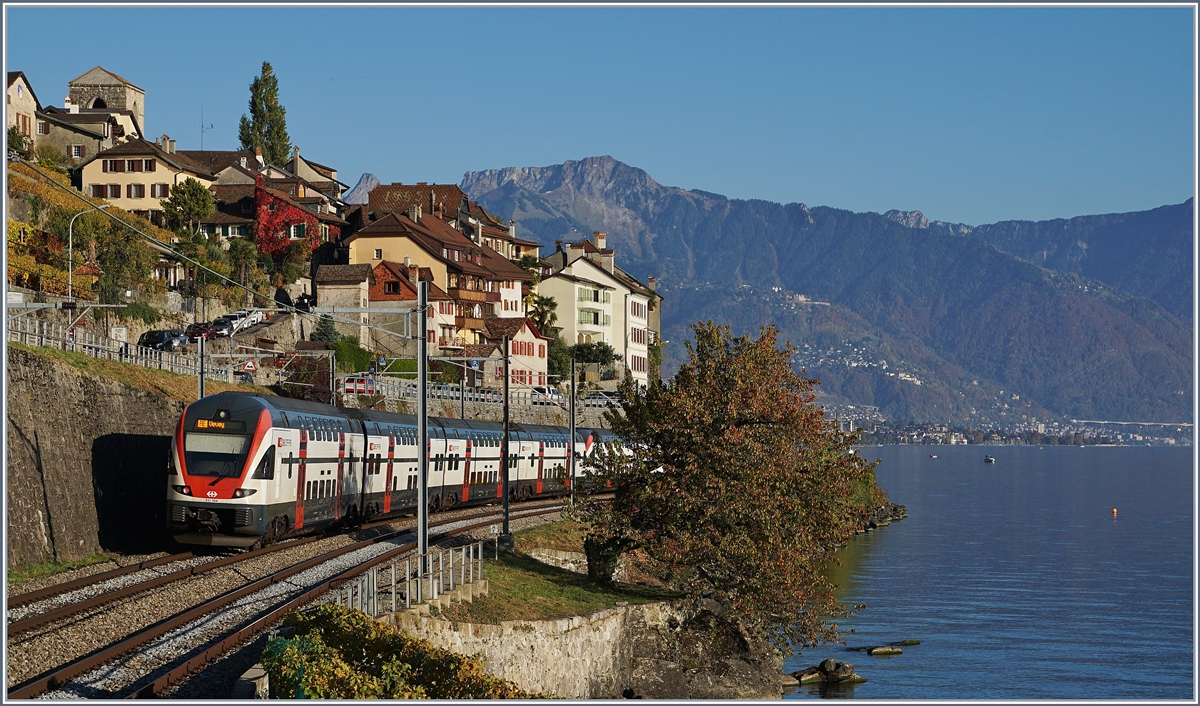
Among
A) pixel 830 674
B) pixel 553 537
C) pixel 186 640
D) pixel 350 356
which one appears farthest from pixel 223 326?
pixel 186 640

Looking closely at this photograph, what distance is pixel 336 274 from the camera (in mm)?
103375

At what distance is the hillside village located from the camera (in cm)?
7525

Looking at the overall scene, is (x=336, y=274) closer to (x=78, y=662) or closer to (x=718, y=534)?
(x=718, y=534)

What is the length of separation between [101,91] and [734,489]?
358 feet

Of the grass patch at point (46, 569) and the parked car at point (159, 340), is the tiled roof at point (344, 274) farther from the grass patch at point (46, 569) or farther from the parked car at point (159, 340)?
the grass patch at point (46, 569)

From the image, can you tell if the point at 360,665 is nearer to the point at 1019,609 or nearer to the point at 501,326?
the point at 1019,609

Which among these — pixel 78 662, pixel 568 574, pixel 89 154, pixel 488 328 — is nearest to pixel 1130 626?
pixel 568 574

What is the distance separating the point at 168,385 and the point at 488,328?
224 feet

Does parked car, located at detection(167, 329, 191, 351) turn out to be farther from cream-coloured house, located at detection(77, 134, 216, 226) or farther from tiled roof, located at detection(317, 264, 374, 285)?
cream-coloured house, located at detection(77, 134, 216, 226)

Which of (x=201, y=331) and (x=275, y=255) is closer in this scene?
(x=201, y=331)

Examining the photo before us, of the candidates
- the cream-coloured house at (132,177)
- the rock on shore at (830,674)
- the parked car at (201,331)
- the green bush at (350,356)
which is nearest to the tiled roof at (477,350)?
the green bush at (350,356)

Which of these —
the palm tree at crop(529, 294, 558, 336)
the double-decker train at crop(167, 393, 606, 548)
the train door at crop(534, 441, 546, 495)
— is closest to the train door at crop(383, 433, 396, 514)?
the double-decker train at crop(167, 393, 606, 548)

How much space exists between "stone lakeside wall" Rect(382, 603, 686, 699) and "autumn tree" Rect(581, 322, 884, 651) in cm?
230

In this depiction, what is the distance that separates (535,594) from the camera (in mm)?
34406
